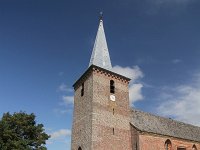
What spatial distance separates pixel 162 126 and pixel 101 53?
12726 mm

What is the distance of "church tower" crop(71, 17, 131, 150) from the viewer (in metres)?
27.9

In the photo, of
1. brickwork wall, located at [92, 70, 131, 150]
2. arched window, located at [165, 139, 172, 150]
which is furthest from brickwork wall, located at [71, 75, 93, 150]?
arched window, located at [165, 139, 172, 150]

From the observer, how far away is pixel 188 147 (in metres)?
33.8

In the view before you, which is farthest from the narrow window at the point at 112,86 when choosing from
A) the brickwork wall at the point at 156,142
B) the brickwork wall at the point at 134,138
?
the brickwork wall at the point at 156,142

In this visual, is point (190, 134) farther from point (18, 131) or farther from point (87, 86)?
point (18, 131)

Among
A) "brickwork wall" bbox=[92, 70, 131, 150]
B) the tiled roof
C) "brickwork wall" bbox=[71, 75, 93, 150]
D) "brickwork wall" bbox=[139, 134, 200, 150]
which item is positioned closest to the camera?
"brickwork wall" bbox=[92, 70, 131, 150]

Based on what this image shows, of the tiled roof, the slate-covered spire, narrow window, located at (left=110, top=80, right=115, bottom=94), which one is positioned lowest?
the tiled roof

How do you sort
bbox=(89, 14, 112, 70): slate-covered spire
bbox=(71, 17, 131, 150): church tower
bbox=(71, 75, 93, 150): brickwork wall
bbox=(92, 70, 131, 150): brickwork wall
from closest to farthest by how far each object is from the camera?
bbox=(92, 70, 131, 150): brickwork wall < bbox=(71, 17, 131, 150): church tower < bbox=(71, 75, 93, 150): brickwork wall < bbox=(89, 14, 112, 70): slate-covered spire

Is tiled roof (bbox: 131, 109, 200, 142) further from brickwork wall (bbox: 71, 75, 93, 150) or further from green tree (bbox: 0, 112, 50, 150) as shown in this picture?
green tree (bbox: 0, 112, 50, 150)

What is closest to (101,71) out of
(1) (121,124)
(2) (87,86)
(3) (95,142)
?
(2) (87,86)

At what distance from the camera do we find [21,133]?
32625mm

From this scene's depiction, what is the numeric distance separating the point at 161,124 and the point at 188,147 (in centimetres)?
449

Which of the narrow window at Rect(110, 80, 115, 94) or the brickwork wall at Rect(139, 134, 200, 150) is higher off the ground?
the narrow window at Rect(110, 80, 115, 94)

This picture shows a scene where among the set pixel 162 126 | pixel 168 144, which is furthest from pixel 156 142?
pixel 162 126
